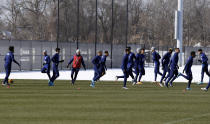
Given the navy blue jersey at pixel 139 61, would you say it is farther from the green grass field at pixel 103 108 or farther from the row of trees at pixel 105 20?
the row of trees at pixel 105 20

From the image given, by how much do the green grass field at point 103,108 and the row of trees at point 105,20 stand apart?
39555 mm

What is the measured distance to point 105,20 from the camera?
70.4 m

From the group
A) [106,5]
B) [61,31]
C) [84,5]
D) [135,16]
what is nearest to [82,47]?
[61,31]

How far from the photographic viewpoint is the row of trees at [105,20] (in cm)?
6241

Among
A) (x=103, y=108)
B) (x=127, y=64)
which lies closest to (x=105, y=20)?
(x=127, y=64)

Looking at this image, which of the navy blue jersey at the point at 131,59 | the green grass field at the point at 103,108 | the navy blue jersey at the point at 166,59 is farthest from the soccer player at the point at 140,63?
the green grass field at the point at 103,108

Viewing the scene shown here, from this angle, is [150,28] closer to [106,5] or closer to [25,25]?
[25,25]

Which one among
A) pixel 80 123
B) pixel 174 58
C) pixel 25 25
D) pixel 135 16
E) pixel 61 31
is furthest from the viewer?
pixel 135 16

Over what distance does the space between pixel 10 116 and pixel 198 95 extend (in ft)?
29.5

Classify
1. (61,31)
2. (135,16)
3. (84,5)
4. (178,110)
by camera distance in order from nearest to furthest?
1. (178,110)
2. (61,31)
3. (84,5)
4. (135,16)

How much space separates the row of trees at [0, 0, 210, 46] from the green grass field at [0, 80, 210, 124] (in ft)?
130

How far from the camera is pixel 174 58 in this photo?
24.0 meters

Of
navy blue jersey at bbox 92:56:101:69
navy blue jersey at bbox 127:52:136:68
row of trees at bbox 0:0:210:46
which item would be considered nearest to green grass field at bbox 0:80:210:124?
navy blue jersey at bbox 127:52:136:68

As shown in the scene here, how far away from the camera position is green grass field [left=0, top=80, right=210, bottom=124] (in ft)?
41.2
